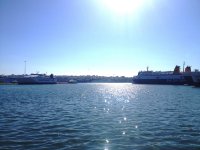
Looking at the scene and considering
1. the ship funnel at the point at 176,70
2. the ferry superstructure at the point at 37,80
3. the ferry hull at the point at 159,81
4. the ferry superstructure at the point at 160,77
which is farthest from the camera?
the ship funnel at the point at 176,70

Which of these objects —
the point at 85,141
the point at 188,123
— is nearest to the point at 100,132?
the point at 85,141

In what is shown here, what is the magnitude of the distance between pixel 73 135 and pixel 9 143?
4.08 m

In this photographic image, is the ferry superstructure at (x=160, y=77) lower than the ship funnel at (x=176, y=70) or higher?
lower

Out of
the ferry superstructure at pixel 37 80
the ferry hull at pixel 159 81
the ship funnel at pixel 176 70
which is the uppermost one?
the ship funnel at pixel 176 70

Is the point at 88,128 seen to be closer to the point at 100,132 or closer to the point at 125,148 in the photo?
the point at 100,132

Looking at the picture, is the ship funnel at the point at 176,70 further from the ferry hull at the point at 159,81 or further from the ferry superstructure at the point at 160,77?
the ferry hull at the point at 159,81

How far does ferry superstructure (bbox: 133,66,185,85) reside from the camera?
557 feet

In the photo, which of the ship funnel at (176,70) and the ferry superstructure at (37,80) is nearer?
the ferry superstructure at (37,80)

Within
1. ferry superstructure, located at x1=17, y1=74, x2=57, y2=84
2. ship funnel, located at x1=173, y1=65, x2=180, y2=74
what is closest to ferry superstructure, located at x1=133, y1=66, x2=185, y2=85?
ship funnel, located at x1=173, y1=65, x2=180, y2=74

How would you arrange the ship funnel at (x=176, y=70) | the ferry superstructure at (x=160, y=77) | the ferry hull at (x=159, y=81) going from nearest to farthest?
1. the ferry hull at (x=159, y=81)
2. the ferry superstructure at (x=160, y=77)
3. the ship funnel at (x=176, y=70)

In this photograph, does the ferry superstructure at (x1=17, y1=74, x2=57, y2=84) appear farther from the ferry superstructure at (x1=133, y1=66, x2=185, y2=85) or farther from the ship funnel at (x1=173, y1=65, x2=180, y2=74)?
the ship funnel at (x1=173, y1=65, x2=180, y2=74)

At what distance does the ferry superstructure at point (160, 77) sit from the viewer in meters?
170

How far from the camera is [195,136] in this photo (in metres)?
17.4

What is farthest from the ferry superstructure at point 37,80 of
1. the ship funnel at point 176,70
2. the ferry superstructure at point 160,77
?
the ship funnel at point 176,70
